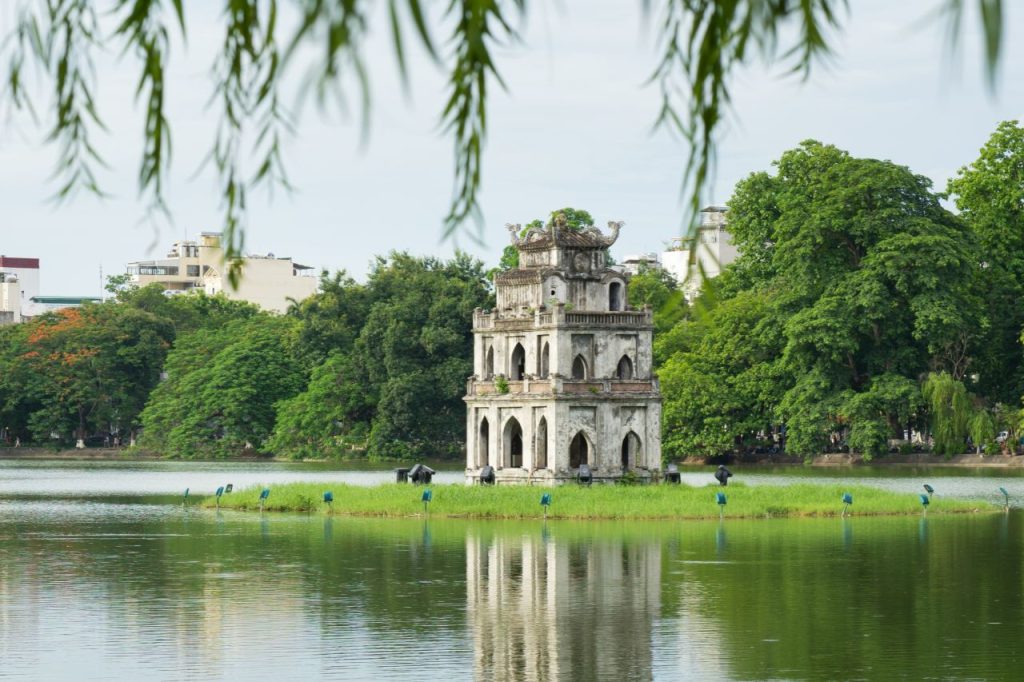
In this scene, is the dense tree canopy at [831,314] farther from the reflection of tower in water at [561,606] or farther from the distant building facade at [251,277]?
the distant building facade at [251,277]

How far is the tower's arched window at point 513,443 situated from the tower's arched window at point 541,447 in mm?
1619

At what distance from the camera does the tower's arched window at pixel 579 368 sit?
172 feet

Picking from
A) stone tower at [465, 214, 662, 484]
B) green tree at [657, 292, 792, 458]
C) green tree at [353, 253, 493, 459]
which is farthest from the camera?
green tree at [353, 253, 493, 459]

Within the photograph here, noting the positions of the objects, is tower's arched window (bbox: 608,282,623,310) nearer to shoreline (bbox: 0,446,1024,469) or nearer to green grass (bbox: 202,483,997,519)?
green grass (bbox: 202,483,997,519)

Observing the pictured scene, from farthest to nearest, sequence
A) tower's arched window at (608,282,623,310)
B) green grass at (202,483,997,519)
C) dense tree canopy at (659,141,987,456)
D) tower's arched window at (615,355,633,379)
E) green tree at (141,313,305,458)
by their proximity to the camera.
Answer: green tree at (141,313,305,458), dense tree canopy at (659,141,987,456), tower's arched window at (608,282,623,310), tower's arched window at (615,355,633,379), green grass at (202,483,997,519)

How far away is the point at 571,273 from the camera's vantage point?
51.8 m

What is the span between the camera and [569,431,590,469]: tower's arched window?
52344 millimetres

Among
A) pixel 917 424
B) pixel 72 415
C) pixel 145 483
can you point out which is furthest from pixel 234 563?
pixel 72 415

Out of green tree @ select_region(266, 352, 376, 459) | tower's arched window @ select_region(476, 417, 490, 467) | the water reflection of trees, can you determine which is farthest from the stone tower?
green tree @ select_region(266, 352, 376, 459)

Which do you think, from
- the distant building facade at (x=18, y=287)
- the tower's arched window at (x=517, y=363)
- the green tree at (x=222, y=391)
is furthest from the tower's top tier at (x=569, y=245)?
the distant building facade at (x=18, y=287)

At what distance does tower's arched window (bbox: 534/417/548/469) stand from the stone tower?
0.03 meters

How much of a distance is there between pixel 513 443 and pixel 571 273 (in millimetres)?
6167

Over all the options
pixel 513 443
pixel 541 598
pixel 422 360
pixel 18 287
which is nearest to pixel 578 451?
pixel 513 443

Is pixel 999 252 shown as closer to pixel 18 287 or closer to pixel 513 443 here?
pixel 513 443
